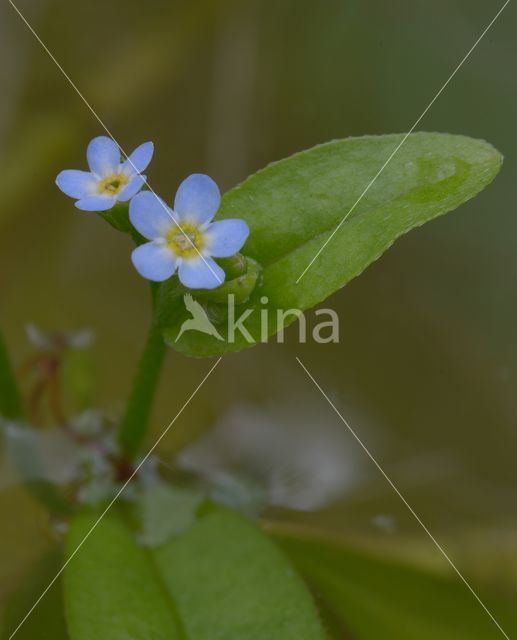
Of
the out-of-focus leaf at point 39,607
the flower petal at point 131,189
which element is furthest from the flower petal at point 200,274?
the out-of-focus leaf at point 39,607

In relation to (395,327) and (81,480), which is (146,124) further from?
(81,480)

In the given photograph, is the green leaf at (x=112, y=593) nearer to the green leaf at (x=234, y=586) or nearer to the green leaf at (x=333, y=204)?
the green leaf at (x=234, y=586)

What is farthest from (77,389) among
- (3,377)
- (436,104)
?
(436,104)

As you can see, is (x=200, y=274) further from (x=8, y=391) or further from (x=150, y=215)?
(x=8, y=391)

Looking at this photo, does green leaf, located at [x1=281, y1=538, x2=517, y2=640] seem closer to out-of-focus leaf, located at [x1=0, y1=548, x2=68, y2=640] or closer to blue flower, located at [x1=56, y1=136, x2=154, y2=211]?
out-of-focus leaf, located at [x1=0, y1=548, x2=68, y2=640]

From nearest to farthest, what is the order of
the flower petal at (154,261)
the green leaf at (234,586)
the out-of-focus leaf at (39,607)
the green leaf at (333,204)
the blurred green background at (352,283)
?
the flower petal at (154,261), the green leaf at (333,204), the green leaf at (234,586), the out-of-focus leaf at (39,607), the blurred green background at (352,283)

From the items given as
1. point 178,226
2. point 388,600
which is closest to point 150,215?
point 178,226

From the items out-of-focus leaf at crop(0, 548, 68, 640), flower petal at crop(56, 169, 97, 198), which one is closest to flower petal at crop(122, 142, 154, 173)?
flower petal at crop(56, 169, 97, 198)
